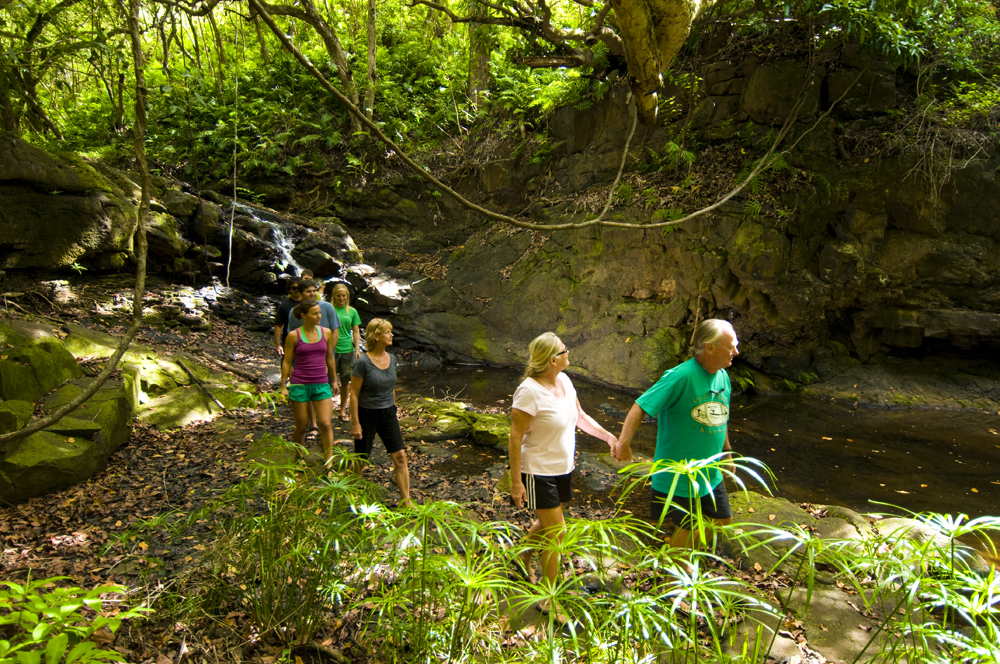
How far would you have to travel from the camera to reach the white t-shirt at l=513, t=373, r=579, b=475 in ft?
10.4

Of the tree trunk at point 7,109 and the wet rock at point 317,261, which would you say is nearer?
the tree trunk at point 7,109

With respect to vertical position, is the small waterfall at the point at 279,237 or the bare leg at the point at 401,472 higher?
the small waterfall at the point at 279,237

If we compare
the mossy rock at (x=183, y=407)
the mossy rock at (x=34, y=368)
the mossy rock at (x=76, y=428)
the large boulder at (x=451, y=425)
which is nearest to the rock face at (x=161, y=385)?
the mossy rock at (x=183, y=407)

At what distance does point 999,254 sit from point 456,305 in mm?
10827

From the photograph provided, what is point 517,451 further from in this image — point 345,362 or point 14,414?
point 14,414

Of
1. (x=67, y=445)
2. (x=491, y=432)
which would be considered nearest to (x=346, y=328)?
(x=491, y=432)

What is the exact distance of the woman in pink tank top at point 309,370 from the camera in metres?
4.88

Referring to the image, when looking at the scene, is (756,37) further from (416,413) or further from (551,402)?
(551,402)

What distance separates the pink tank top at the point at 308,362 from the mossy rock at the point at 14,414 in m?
2.13

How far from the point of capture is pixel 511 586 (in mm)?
1797

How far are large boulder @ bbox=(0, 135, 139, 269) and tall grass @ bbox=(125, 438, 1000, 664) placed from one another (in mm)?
8847

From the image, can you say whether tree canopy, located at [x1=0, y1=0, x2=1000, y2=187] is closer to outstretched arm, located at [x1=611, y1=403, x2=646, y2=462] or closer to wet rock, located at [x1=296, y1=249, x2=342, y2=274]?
wet rock, located at [x1=296, y1=249, x2=342, y2=274]

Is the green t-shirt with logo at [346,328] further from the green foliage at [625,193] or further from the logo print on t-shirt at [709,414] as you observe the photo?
the green foliage at [625,193]

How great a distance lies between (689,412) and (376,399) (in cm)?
237
